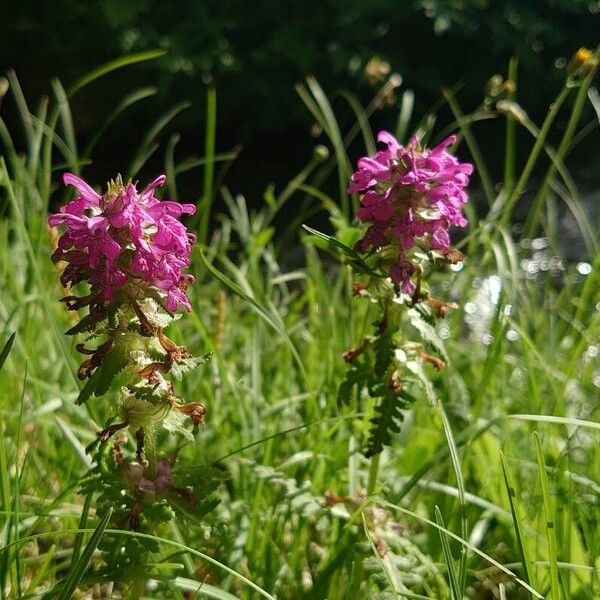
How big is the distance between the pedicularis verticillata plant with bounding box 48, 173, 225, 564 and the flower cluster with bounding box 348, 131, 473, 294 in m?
0.17

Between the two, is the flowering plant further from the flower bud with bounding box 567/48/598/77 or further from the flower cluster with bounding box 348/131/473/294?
the flower bud with bounding box 567/48/598/77

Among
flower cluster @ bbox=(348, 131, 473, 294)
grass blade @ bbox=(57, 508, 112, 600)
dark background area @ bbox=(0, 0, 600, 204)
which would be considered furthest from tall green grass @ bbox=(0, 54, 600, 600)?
dark background area @ bbox=(0, 0, 600, 204)

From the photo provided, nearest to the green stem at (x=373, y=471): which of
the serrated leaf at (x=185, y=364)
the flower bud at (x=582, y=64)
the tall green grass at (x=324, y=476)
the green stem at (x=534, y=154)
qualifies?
the tall green grass at (x=324, y=476)

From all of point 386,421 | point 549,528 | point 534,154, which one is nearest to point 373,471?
point 386,421

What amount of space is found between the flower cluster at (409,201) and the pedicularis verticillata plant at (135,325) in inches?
6.8

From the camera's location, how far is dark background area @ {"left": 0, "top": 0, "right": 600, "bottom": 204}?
15.0 feet

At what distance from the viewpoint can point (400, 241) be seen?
0.77m

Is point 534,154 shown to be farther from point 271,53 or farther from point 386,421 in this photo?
point 271,53

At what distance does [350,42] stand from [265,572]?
4149 mm

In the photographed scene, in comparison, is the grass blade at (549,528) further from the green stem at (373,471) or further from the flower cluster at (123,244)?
the flower cluster at (123,244)

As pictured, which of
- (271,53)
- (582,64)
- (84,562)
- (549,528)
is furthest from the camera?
(271,53)

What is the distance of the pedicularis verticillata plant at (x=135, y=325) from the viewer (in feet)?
2.13

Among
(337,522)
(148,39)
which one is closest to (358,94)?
(148,39)

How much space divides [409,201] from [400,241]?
0.12 feet
